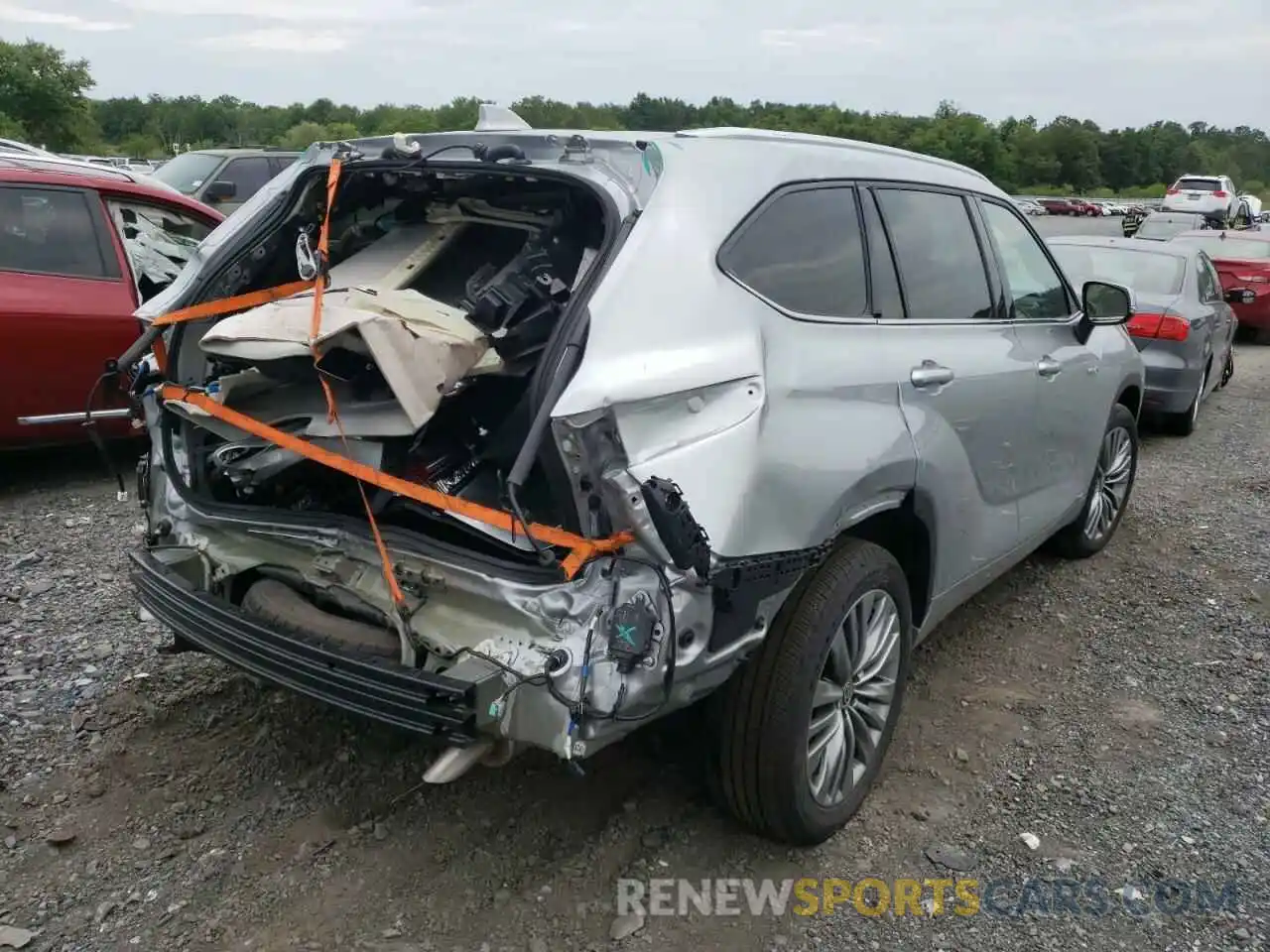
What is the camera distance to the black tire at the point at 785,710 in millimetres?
2670

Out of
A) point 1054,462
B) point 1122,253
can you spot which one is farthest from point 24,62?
point 1054,462

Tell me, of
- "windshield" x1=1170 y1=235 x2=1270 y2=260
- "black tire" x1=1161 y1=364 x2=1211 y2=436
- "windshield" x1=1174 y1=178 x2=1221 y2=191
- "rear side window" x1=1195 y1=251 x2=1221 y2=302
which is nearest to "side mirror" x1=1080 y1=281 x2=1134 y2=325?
"black tire" x1=1161 y1=364 x2=1211 y2=436

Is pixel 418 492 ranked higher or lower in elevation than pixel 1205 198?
higher

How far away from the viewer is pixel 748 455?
95.7 inches

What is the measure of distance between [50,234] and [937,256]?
462 cm

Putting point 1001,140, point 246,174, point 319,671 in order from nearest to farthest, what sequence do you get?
point 319,671, point 246,174, point 1001,140

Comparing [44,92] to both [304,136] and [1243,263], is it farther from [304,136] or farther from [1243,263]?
[1243,263]

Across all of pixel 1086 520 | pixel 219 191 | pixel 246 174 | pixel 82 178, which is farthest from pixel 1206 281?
pixel 246 174

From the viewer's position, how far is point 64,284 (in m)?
5.59

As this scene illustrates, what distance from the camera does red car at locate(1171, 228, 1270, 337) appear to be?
44.2ft

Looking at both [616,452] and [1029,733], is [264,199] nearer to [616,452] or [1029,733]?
[616,452]

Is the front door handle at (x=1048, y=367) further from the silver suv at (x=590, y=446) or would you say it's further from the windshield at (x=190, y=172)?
the windshield at (x=190, y=172)

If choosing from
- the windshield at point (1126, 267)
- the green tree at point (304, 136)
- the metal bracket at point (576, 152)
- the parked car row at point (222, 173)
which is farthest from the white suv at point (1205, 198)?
the metal bracket at point (576, 152)

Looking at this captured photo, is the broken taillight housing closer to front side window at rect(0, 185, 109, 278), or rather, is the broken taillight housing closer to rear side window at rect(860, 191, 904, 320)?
rear side window at rect(860, 191, 904, 320)
